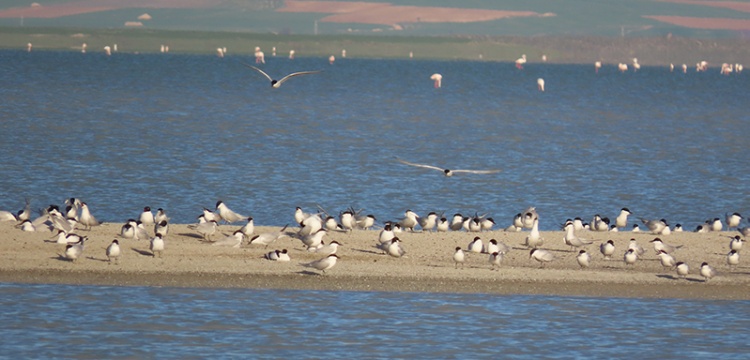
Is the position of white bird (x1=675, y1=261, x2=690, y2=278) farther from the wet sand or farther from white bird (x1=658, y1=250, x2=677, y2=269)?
white bird (x1=658, y1=250, x2=677, y2=269)

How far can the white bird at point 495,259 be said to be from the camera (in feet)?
85.3

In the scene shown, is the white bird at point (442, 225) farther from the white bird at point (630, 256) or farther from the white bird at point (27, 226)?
the white bird at point (27, 226)

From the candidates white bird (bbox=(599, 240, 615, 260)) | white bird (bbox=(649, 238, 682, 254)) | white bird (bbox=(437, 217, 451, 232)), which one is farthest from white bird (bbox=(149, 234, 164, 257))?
white bird (bbox=(649, 238, 682, 254))

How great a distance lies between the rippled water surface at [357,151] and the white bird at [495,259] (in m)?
10.1

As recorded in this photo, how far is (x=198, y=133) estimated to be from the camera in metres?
66.3

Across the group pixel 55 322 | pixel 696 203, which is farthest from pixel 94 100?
pixel 55 322

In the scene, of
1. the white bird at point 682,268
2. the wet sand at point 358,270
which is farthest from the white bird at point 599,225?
the white bird at point 682,268

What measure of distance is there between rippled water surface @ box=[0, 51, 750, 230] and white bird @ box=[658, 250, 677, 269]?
1005cm

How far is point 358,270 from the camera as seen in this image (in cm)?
2584

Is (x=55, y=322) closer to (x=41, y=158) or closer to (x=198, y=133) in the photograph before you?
(x=41, y=158)

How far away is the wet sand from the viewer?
24953 millimetres

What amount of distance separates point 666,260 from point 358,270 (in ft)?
18.8

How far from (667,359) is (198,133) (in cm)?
4767

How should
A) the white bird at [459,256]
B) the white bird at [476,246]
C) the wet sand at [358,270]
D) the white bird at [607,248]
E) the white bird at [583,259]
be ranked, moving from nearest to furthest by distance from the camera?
the wet sand at [358,270] → the white bird at [459,256] → the white bird at [583,259] → the white bird at [607,248] → the white bird at [476,246]
